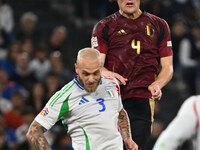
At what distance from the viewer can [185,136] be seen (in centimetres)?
345

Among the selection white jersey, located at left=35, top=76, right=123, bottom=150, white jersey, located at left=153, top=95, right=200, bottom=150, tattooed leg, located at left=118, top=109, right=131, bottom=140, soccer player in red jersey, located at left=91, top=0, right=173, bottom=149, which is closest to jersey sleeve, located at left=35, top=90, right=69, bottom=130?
white jersey, located at left=35, top=76, right=123, bottom=150

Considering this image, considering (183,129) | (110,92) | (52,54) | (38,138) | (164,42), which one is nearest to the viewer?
(183,129)

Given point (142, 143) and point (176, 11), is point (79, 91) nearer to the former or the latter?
point (142, 143)

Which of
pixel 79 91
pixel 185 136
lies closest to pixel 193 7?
pixel 79 91

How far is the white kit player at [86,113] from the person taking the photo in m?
4.70

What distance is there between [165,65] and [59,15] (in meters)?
8.51

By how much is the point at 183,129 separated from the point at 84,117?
4.94 feet

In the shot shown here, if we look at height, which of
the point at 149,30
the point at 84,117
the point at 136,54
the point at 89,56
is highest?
the point at 149,30

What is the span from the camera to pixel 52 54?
11164mm

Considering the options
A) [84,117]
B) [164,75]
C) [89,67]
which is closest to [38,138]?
[84,117]

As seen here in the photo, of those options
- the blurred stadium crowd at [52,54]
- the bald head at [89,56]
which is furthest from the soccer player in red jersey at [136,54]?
the blurred stadium crowd at [52,54]

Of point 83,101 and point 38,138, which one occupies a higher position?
point 83,101

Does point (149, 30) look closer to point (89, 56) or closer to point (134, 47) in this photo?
point (134, 47)

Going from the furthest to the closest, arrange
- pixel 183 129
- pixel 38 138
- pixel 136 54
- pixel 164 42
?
1. pixel 164 42
2. pixel 136 54
3. pixel 38 138
4. pixel 183 129
